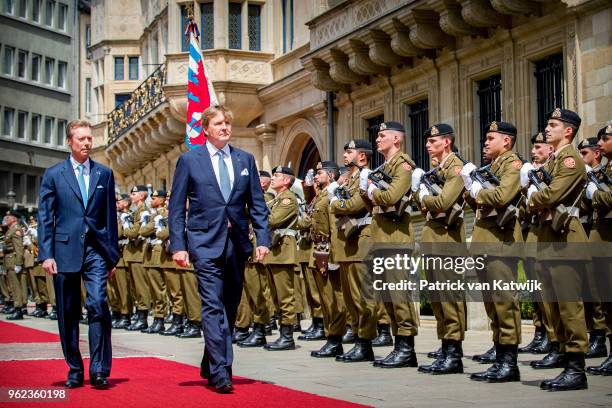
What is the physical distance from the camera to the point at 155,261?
1836 centimetres

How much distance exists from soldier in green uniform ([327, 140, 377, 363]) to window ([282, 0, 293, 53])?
56.9 feet

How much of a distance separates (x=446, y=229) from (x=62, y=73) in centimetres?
6038

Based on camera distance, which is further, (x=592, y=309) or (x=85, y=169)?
(x=592, y=309)

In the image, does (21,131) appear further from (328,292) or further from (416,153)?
(328,292)

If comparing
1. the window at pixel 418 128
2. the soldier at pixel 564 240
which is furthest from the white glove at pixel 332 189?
the window at pixel 418 128

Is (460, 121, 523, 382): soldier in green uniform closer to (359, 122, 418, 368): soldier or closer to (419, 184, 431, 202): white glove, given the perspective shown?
(419, 184, 431, 202): white glove

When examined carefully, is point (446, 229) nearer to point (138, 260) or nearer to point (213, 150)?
point (213, 150)

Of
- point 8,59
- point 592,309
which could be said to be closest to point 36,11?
point 8,59

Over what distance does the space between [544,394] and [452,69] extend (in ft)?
42.8

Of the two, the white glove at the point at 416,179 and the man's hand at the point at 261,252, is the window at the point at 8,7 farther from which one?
the man's hand at the point at 261,252

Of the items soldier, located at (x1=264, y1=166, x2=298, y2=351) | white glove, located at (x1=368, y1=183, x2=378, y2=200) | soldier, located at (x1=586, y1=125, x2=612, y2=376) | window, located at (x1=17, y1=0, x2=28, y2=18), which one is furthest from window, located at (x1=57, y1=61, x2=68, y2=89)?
soldier, located at (x1=586, y1=125, x2=612, y2=376)

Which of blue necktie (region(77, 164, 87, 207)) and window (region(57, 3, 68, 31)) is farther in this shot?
window (region(57, 3, 68, 31))

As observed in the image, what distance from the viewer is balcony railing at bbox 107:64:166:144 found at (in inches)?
Result: 1378

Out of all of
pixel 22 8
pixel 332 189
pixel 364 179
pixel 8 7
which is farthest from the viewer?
pixel 22 8
